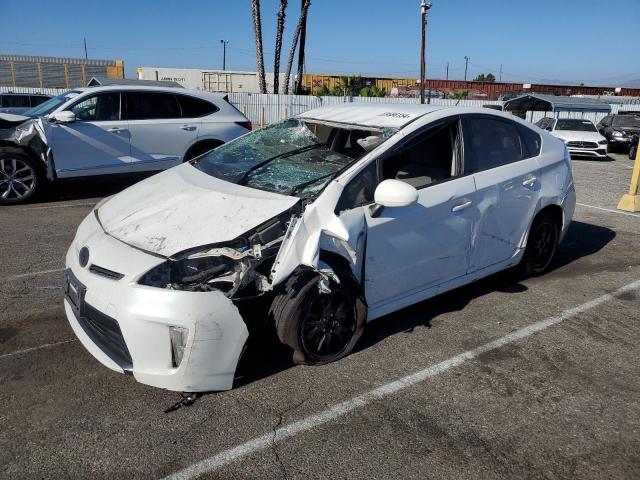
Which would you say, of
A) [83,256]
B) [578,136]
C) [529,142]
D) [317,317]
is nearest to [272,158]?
[317,317]

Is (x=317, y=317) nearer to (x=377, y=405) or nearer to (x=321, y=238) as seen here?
(x=321, y=238)

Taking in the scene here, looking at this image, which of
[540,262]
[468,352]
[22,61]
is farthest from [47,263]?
[22,61]

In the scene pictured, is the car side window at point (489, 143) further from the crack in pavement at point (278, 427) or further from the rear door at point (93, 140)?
the rear door at point (93, 140)

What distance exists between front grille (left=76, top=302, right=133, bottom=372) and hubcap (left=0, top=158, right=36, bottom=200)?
5.61m

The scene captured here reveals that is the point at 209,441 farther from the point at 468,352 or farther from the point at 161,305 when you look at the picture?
the point at 468,352

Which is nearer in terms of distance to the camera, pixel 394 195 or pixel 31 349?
pixel 394 195

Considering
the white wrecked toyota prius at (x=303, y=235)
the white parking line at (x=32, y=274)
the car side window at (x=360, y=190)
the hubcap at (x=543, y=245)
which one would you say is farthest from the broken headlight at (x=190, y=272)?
the hubcap at (x=543, y=245)

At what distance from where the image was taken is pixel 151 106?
8.53 m

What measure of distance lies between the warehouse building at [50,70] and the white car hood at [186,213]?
1633 inches

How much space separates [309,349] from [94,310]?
49.0 inches

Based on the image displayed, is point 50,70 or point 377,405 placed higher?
point 50,70

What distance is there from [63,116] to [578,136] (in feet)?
48.6

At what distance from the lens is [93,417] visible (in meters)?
2.91

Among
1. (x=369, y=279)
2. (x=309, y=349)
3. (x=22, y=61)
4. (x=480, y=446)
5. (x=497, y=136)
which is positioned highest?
(x=22, y=61)
